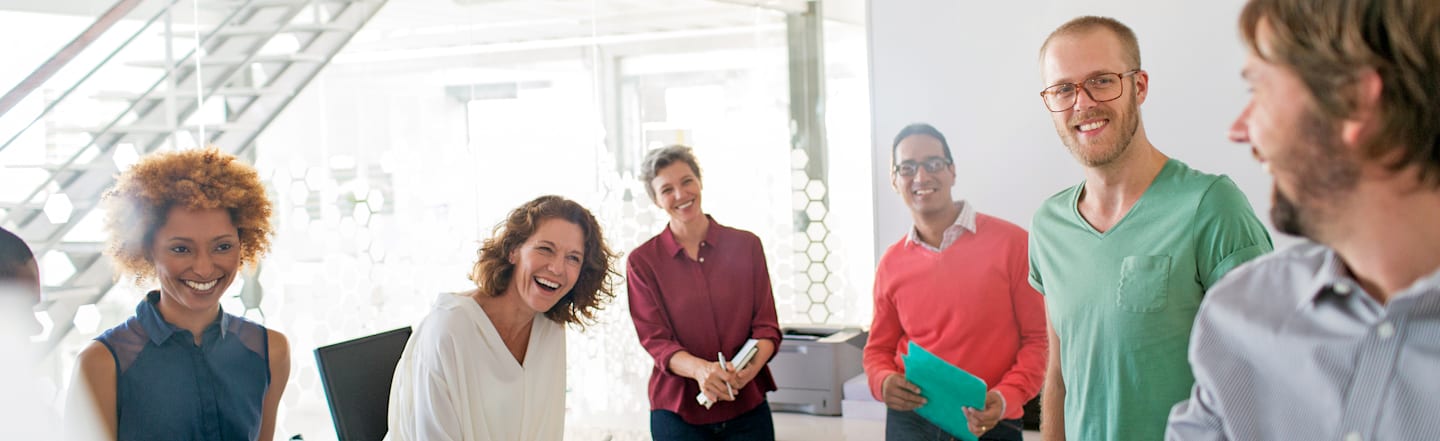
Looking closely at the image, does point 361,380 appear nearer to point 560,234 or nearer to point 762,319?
point 560,234

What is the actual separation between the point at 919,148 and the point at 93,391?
2.14 metres

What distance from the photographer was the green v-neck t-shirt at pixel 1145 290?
1829 mm

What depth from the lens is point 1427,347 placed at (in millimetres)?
1061

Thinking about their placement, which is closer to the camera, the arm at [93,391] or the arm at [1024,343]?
the arm at [93,391]

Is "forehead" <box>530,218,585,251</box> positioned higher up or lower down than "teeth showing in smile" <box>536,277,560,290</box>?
higher up

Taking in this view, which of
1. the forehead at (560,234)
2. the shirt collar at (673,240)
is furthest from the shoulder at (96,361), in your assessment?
the shirt collar at (673,240)

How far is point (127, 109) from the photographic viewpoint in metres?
3.55

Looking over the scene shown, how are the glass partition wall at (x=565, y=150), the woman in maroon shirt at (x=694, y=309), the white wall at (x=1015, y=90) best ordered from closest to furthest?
the woman in maroon shirt at (x=694, y=309) < the white wall at (x=1015, y=90) < the glass partition wall at (x=565, y=150)

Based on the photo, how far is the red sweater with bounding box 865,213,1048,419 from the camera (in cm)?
296

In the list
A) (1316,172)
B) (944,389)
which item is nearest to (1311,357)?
(1316,172)

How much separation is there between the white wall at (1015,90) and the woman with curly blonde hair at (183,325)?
2.47m

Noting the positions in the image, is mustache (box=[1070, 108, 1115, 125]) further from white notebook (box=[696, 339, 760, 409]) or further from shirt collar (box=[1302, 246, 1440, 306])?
white notebook (box=[696, 339, 760, 409])

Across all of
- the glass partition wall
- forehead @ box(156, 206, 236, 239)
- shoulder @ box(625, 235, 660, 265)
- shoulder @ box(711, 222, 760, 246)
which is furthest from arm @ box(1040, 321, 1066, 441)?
the glass partition wall

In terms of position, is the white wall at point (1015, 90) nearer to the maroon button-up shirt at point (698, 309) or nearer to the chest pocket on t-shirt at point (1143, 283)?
the maroon button-up shirt at point (698, 309)
